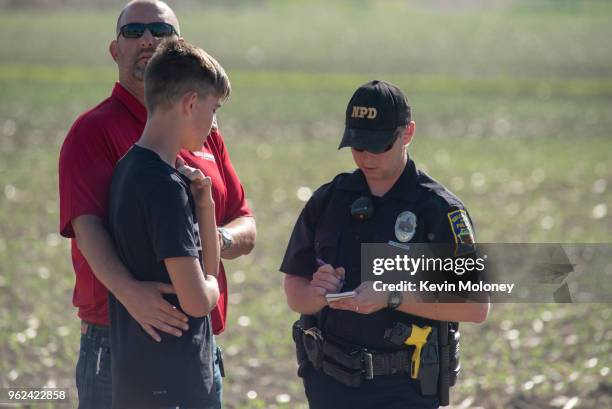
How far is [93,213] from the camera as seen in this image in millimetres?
4020

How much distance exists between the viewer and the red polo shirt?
407cm

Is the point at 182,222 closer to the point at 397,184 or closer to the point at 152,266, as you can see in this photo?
the point at 152,266

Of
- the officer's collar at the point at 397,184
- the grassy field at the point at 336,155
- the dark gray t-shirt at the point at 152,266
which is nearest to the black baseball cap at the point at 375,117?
the officer's collar at the point at 397,184

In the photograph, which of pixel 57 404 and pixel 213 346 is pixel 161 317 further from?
pixel 57 404

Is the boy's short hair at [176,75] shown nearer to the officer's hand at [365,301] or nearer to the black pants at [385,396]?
the officer's hand at [365,301]

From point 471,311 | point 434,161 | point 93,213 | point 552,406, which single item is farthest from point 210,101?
point 434,161

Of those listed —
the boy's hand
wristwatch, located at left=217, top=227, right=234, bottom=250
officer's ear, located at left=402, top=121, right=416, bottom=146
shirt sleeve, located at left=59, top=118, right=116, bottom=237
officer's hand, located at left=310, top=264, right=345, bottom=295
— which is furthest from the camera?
wristwatch, located at left=217, top=227, right=234, bottom=250

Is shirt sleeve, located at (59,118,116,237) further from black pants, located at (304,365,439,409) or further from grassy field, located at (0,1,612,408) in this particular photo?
grassy field, located at (0,1,612,408)

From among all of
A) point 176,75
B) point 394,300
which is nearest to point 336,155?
point 394,300

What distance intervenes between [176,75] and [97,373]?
1305 mm

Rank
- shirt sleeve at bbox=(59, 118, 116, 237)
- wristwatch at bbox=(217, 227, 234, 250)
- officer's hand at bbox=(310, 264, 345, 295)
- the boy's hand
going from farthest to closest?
wristwatch at bbox=(217, 227, 234, 250) → officer's hand at bbox=(310, 264, 345, 295) → shirt sleeve at bbox=(59, 118, 116, 237) → the boy's hand

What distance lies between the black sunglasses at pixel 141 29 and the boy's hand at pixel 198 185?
0.96m

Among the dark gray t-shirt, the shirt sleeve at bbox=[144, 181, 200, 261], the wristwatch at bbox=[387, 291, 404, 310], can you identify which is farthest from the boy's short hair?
the wristwatch at bbox=[387, 291, 404, 310]

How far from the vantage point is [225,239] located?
14.7ft
